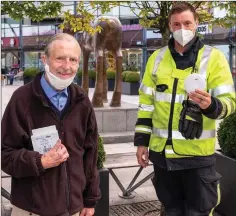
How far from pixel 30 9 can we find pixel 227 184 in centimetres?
441

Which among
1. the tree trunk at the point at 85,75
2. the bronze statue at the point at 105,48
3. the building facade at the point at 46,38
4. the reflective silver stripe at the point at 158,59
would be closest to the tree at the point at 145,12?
the reflective silver stripe at the point at 158,59

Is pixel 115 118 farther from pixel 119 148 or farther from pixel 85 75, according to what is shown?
pixel 85 75

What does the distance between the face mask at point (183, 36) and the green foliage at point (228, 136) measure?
1749mm

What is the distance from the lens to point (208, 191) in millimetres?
2969

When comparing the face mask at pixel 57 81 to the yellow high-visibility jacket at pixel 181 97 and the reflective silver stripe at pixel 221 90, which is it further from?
the reflective silver stripe at pixel 221 90

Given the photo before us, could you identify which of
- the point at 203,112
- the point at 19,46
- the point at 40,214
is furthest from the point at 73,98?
the point at 19,46

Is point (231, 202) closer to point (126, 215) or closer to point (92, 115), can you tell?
point (126, 215)

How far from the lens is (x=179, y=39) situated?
117 inches

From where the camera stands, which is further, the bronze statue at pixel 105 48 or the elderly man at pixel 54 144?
the bronze statue at pixel 105 48

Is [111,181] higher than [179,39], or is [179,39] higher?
[179,39]

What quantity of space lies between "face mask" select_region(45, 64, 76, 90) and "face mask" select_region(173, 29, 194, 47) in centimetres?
105

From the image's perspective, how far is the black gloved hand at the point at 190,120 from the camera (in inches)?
112

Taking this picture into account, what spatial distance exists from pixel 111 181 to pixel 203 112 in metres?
3.48

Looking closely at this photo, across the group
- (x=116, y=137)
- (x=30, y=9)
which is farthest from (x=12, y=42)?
(x=30, y=9)
